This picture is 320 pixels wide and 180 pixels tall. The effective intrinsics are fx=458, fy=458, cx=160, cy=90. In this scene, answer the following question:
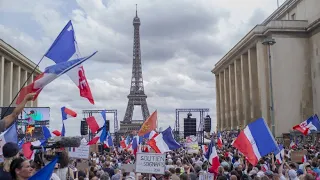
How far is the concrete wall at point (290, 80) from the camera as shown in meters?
55.3

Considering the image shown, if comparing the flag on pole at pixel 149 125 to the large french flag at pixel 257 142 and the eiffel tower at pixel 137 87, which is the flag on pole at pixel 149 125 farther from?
the eiffel tower at pixel 137 87

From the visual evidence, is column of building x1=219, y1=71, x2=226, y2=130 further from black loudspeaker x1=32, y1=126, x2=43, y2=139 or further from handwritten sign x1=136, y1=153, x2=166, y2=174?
handwritten sign x1=136, y1=153, x2=166, y2=174

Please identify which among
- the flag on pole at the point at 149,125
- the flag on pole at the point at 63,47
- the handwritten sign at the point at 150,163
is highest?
the flag on pole at the point at 63,47

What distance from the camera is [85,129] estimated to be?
39.5 m

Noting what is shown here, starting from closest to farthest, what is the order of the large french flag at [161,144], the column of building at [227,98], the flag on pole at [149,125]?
the large french flag at [161,144], the flag on pole at [149,125], the column of building at [227,98]

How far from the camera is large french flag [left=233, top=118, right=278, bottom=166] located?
40.8 ft

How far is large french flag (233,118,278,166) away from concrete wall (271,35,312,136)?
43.4 meters

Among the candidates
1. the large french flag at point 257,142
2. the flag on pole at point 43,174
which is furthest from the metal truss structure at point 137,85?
the flag on pole at point 43,174

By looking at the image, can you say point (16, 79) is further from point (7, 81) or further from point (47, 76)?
point (47, 76)

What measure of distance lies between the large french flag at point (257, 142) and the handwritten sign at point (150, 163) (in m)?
2.94

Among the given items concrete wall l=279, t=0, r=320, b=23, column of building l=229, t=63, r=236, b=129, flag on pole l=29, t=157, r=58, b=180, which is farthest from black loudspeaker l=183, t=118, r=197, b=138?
column of building l=229, t=63, r=236, b=129

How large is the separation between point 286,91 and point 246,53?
1011cm

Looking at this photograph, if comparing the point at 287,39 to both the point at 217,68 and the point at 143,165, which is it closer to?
the point at 217,68

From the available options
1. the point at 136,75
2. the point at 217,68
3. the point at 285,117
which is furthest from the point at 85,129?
the point at 136,75
